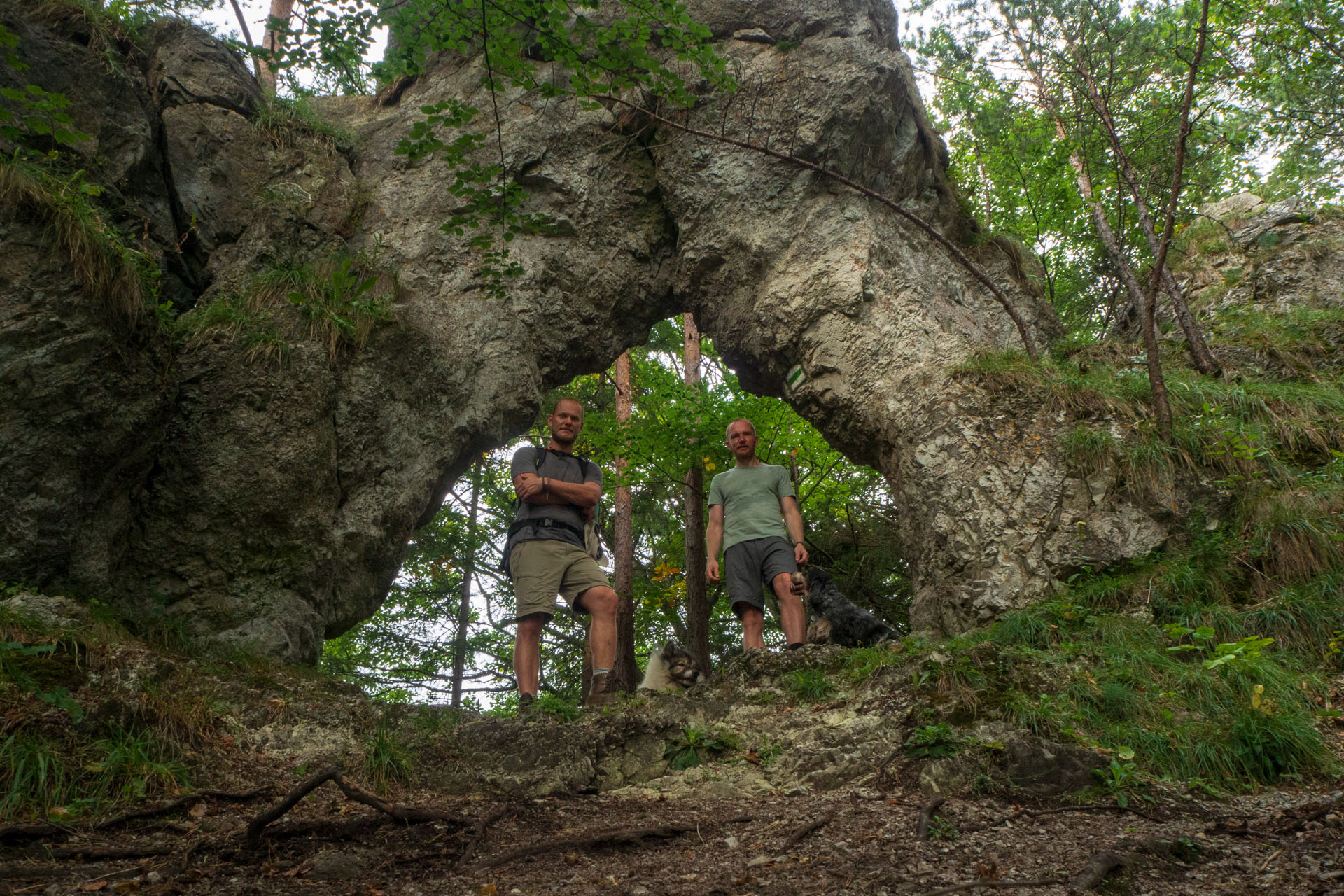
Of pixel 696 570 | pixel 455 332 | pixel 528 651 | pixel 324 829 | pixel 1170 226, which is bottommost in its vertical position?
pixel 324 829

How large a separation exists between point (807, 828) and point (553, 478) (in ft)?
10.7

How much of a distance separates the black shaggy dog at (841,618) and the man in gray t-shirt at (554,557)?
2150mm

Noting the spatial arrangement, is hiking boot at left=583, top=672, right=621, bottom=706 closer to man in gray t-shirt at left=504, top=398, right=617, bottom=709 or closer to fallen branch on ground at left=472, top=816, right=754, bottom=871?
man in gray t-shirt at left=504, top=398, right=617, bottom=709

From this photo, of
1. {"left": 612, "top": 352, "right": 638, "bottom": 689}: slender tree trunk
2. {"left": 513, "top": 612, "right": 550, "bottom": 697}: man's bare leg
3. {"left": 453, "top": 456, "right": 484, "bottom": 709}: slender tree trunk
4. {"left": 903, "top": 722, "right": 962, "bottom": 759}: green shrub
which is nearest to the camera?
{"left": 903, "top": 722, "right": 962, "bottom": 759}: green shrub

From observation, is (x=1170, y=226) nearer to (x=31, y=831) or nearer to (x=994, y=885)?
(x=994, y=885)

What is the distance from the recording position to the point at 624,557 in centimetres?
1180

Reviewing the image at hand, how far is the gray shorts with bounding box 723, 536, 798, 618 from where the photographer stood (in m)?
5.83

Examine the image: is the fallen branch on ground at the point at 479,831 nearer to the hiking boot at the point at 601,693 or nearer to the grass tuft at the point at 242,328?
the hiking boot at the point at 601,693

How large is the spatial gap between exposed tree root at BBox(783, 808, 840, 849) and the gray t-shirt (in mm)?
2941

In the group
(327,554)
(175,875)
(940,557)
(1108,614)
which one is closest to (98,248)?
(327,554)

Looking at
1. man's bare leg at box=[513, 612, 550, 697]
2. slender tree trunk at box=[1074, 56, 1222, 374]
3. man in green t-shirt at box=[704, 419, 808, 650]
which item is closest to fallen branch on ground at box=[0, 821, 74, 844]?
man's bare leg at box=[513, 612, 550, 697]

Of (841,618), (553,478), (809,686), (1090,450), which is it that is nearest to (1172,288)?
(1090,450)

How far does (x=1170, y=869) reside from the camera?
8.11 feet

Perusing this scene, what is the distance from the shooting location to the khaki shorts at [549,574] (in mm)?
5445
